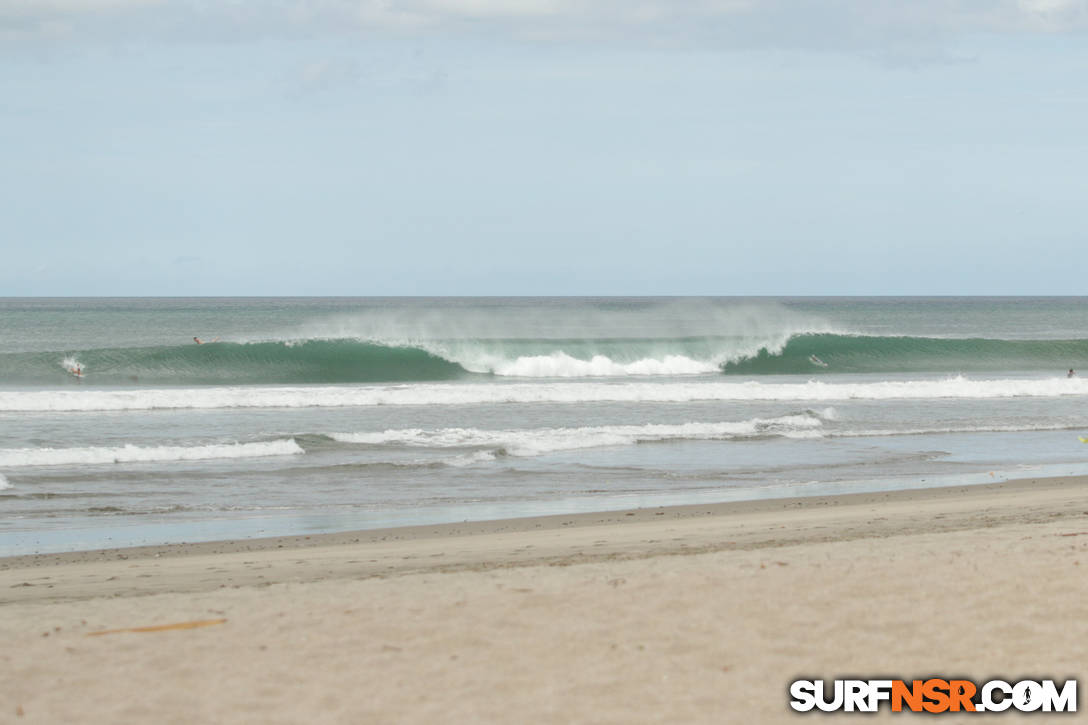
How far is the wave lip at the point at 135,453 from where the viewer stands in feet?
48.2

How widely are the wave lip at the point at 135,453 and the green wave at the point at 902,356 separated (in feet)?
80.5

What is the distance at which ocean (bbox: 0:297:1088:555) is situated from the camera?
39.4 feet

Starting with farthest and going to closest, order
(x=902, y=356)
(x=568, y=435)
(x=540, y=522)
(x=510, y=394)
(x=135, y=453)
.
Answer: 1. (x=902, y=356)
2. (x=510, y=394)
3. (x=568, y=435)
4. (x=135, y=453)
5. (x=540, y=522)

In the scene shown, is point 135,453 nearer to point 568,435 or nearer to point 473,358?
point 568,435

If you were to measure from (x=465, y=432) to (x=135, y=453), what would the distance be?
530cm

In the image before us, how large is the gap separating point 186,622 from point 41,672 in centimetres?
95

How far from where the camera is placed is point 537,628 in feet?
17.9

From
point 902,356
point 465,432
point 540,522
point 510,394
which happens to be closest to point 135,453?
point 465,432

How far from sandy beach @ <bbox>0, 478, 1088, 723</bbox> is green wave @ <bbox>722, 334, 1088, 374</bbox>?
30505 millimetres

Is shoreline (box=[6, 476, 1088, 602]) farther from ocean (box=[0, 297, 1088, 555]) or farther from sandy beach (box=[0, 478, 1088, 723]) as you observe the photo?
ocean (box=[0, 297, 1088, 555])

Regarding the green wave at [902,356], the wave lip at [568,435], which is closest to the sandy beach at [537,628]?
the wave lip at [568,435]

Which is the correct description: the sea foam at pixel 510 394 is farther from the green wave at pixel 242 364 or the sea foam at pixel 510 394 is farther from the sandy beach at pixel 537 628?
the sandy beach at pixel 537 628

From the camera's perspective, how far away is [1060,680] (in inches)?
175

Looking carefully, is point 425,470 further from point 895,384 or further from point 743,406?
point 895,384
